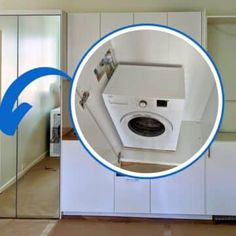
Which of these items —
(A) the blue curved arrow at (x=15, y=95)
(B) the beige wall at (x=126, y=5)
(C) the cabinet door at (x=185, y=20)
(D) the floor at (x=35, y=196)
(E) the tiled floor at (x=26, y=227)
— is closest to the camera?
(A) the blue curved arrow at (x=15, y=95)

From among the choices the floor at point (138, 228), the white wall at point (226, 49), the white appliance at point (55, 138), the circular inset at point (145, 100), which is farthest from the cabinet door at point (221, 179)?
the circular inset at point (145, 100)

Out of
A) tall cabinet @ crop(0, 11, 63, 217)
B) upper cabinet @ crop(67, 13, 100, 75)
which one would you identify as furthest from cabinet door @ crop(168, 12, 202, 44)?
tall cabinet @ crop(0, 11, 63, 217)

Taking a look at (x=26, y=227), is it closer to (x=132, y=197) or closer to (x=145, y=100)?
(x=132, y=197)

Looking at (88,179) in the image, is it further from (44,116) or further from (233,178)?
(233,178)

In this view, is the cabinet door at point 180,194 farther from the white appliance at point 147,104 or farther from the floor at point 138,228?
the white appliance at point 147,104

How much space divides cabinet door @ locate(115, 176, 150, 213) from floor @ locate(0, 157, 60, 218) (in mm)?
Answer: 526

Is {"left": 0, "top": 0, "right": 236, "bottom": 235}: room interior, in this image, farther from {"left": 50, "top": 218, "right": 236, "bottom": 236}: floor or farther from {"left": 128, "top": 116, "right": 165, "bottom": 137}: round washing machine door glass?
{"left": 128, "top": 116, "right": 165, "bottom": 137}: round washing machine door glass

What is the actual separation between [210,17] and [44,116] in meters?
1.59

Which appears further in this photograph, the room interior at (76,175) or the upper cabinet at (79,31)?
the upper cabinet at (79,31)

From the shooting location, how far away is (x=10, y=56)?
266cm

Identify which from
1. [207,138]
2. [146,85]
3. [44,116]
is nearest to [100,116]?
[146,85]

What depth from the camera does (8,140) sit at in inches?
106

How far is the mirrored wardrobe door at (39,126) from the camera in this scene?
2.51m

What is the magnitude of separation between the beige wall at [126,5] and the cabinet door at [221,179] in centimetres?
123
